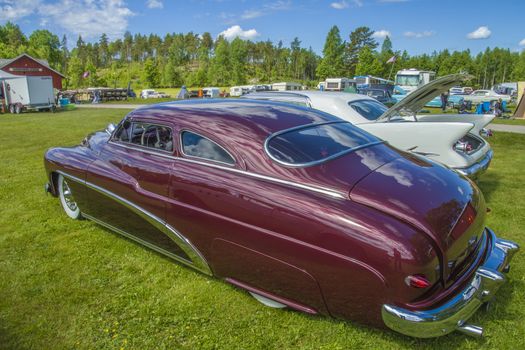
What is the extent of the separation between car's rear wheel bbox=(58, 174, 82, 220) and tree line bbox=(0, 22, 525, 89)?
208 ft

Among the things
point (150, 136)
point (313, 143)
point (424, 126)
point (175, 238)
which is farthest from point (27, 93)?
point (313, 143)

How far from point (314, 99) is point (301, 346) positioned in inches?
190

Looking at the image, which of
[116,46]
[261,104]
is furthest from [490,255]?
Result: [116,46]

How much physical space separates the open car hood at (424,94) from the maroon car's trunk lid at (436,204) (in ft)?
8.78

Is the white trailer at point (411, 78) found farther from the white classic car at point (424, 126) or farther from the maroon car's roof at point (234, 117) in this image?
the maroon car's roof at point (234, 117)

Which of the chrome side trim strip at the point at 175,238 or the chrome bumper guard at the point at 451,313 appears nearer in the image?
the chrome bumper guard at the point at 451,313

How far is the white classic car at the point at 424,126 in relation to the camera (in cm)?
457

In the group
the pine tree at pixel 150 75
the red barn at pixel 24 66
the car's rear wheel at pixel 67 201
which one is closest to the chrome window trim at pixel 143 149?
the car's rear wheel at pixel 67 201

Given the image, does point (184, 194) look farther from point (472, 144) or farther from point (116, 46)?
point (116, 46)

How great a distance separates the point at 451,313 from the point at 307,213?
3.22ft

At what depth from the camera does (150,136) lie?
133 inches

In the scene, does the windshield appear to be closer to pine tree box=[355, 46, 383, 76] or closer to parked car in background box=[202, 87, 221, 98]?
parked car in background box=[202, 87, 221, 98]

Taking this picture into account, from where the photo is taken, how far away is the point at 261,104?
11.3 ft

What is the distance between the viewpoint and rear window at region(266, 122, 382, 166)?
2.57 m
